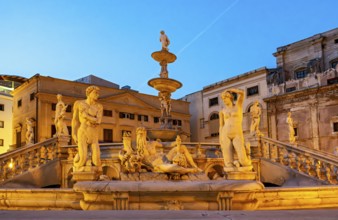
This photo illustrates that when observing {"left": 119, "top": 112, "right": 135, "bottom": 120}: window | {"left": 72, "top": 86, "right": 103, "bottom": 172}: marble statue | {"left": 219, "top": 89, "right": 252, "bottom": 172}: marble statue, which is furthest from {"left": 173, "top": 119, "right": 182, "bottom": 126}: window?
{"left": 219, "top": 89, "right": 252, "bottom": 172}: marble statue

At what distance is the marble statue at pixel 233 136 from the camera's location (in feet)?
27.4

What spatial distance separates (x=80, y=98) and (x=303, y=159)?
25.8 metres

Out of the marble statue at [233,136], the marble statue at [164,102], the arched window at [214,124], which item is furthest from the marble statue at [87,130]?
the arched window at [214,124]

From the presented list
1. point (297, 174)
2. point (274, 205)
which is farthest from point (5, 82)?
point (274, 205)

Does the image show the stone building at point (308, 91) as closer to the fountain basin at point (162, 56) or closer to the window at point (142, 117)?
the window at point (142, 117)

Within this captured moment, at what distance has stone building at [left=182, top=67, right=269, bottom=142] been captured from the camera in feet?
120

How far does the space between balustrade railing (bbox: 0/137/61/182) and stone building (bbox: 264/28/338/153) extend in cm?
2446

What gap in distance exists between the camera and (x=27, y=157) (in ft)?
43.8

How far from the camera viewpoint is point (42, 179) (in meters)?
12.8

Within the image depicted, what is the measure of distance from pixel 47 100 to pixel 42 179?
21579 millimetres

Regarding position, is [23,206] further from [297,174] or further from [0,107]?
[0,107]

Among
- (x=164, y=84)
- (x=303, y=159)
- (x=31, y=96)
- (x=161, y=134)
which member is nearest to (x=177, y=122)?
(x=31, y=96)

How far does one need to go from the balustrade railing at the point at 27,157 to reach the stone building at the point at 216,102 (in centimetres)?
2568

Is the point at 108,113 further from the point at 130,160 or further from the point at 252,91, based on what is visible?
the point at 130,160
